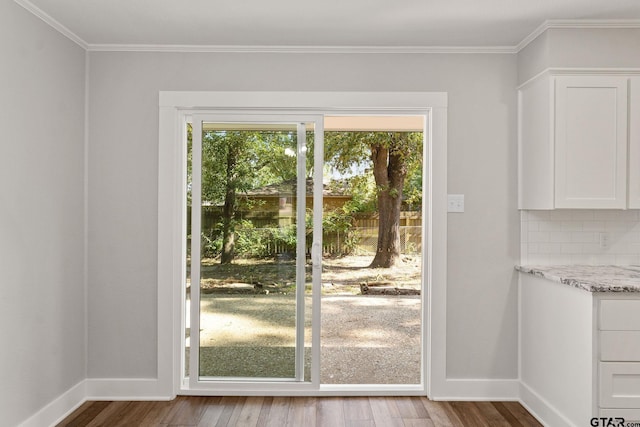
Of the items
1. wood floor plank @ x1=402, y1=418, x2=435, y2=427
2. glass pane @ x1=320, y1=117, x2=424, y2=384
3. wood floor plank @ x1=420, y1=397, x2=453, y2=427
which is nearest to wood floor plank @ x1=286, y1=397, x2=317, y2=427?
wood floor plank @ x1=402, y1=418, x2=435, y2=427

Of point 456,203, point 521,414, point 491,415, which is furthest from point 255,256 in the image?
point 521,414

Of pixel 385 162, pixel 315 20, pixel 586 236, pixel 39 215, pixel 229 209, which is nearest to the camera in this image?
pixel 39 215

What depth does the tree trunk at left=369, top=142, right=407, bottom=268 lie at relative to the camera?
831 centimetres

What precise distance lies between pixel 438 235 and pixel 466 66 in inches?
47.9

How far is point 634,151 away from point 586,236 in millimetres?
635

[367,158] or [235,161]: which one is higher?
[367,158]

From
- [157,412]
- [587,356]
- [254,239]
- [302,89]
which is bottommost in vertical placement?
[157,412]

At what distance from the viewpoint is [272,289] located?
3.30 m

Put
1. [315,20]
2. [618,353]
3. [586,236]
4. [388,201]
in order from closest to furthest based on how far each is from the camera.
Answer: [618,353] → [315,20] → [586,236] → [388,201]

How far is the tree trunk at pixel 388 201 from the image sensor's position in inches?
327

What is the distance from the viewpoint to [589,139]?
2.83 meters

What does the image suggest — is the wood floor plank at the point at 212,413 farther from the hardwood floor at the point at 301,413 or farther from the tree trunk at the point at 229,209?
the tree trunk at the point at 229,209

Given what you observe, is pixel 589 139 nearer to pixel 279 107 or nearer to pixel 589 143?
pixel 589 143

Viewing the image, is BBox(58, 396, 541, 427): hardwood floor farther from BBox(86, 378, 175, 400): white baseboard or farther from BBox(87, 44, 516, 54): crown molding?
BBox(87, 44, 516, 54): crown molding
